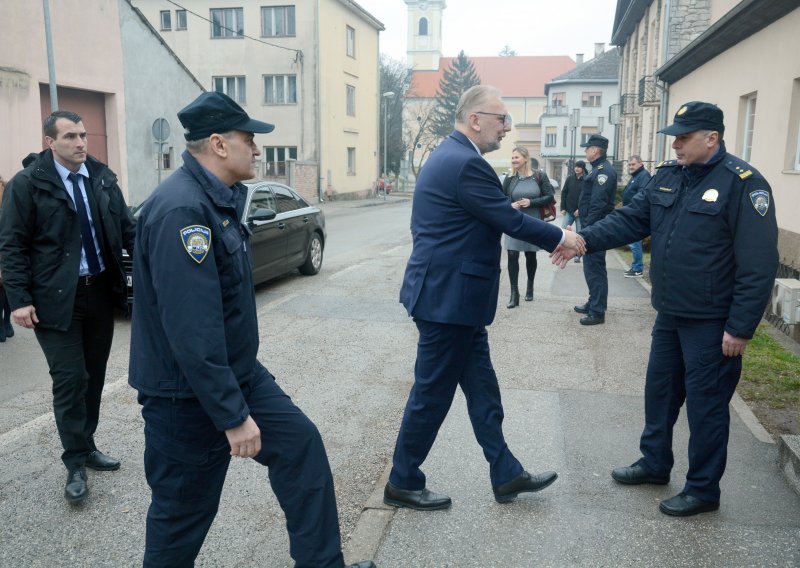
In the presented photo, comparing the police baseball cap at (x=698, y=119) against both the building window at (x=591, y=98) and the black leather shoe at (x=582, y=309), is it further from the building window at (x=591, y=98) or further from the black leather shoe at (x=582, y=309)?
the building window at (x=591, y=98)

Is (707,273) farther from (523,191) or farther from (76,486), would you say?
(523,191)

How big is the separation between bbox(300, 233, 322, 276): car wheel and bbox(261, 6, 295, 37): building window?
2681 cm

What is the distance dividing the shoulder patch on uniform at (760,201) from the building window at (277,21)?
115 ft

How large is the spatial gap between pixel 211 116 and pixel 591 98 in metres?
70.1

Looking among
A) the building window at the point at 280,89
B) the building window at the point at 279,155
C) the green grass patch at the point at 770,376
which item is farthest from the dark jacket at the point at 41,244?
the building window at the point at 280,89

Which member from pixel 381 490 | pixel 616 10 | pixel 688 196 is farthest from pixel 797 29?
pixel 616 10

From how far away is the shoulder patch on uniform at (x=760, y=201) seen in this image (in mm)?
3504

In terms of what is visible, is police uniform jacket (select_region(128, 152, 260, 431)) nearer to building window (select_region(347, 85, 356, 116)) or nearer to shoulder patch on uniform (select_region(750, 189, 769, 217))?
shoulder patch on uniform (select_region(750, 189, 769, 217))

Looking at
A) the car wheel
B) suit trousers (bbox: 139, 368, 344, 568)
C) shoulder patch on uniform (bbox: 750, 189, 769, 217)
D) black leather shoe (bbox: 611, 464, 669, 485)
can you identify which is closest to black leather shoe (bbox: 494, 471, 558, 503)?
black leather shoe (bbox: 611, 464, 669, 485)

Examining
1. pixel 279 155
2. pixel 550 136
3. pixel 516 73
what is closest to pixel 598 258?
pixel 279 155

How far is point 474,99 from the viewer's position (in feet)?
12.0

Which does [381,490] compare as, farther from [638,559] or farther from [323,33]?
[323,33]

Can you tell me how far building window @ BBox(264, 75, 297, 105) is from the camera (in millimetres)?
36312

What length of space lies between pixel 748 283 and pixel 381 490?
2.16 meters
